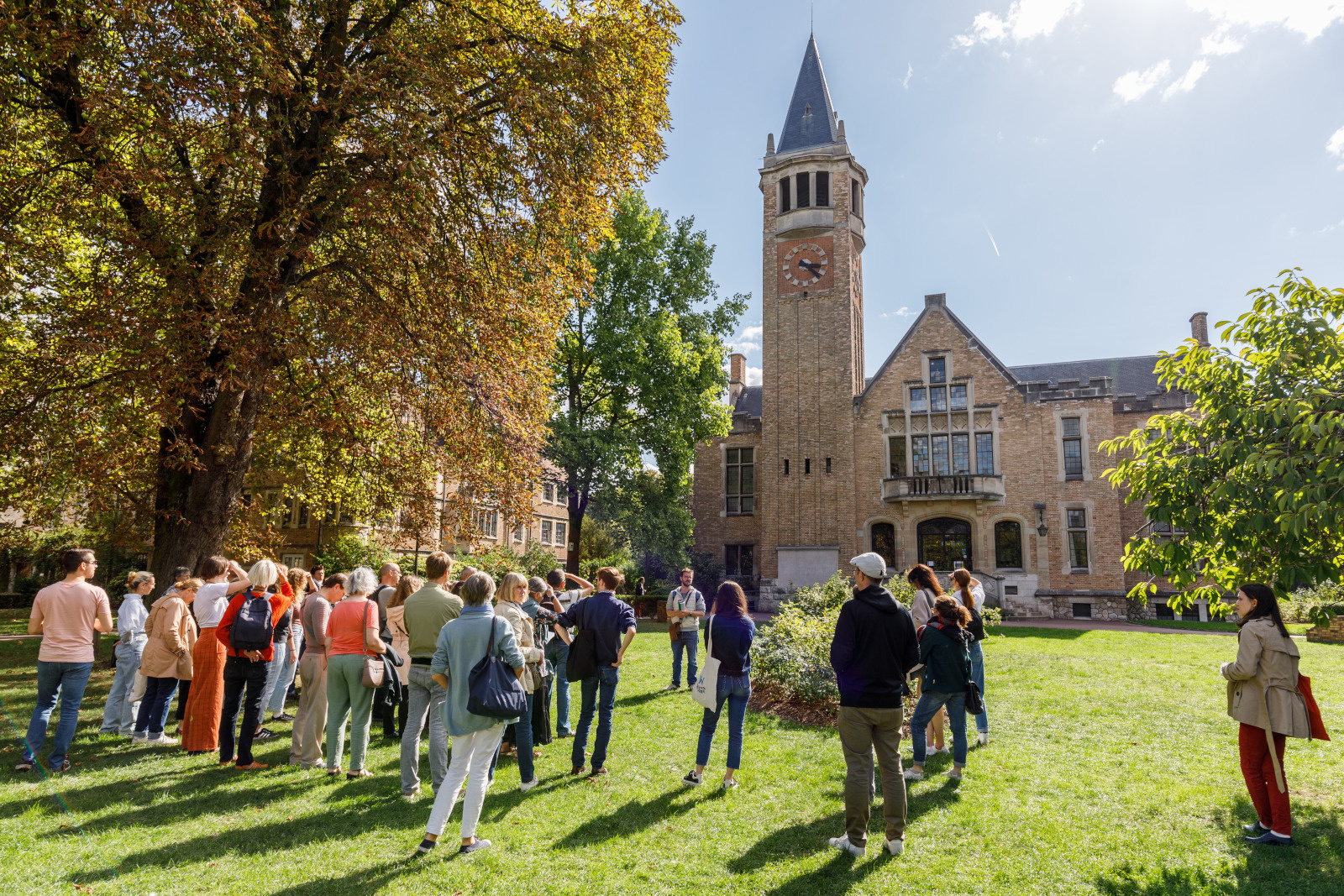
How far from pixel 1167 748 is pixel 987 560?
22.6 metres

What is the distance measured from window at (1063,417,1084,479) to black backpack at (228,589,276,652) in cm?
2997

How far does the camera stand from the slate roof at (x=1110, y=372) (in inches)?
1315

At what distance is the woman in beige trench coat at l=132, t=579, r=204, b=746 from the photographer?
7.73 meters

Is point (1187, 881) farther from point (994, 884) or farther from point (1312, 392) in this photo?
point (1312, 392)

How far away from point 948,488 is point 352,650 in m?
27.0

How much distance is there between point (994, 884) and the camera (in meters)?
4.73

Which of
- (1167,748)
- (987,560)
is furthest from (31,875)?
(987,560)

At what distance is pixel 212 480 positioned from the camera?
1023 cm

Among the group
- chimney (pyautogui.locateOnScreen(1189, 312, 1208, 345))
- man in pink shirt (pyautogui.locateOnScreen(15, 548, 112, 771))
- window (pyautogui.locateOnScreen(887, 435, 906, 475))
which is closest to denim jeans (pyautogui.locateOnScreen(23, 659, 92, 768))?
man in pink shirt (pyautogui.locateOnScreen(15, 548, 112, 771))

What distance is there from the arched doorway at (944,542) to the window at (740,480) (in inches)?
318

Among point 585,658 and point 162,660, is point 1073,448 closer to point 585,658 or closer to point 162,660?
point 585,658

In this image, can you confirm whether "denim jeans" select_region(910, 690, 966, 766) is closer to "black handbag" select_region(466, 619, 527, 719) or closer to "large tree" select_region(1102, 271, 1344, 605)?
"large tree" select_region(1102, 271, 1344, 605)

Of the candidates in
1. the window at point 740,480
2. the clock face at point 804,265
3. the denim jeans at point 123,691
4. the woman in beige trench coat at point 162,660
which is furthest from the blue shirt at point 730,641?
the window at point 740,480

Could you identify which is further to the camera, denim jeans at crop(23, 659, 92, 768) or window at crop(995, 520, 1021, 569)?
window at crop(995, 520, 1021, 569)
